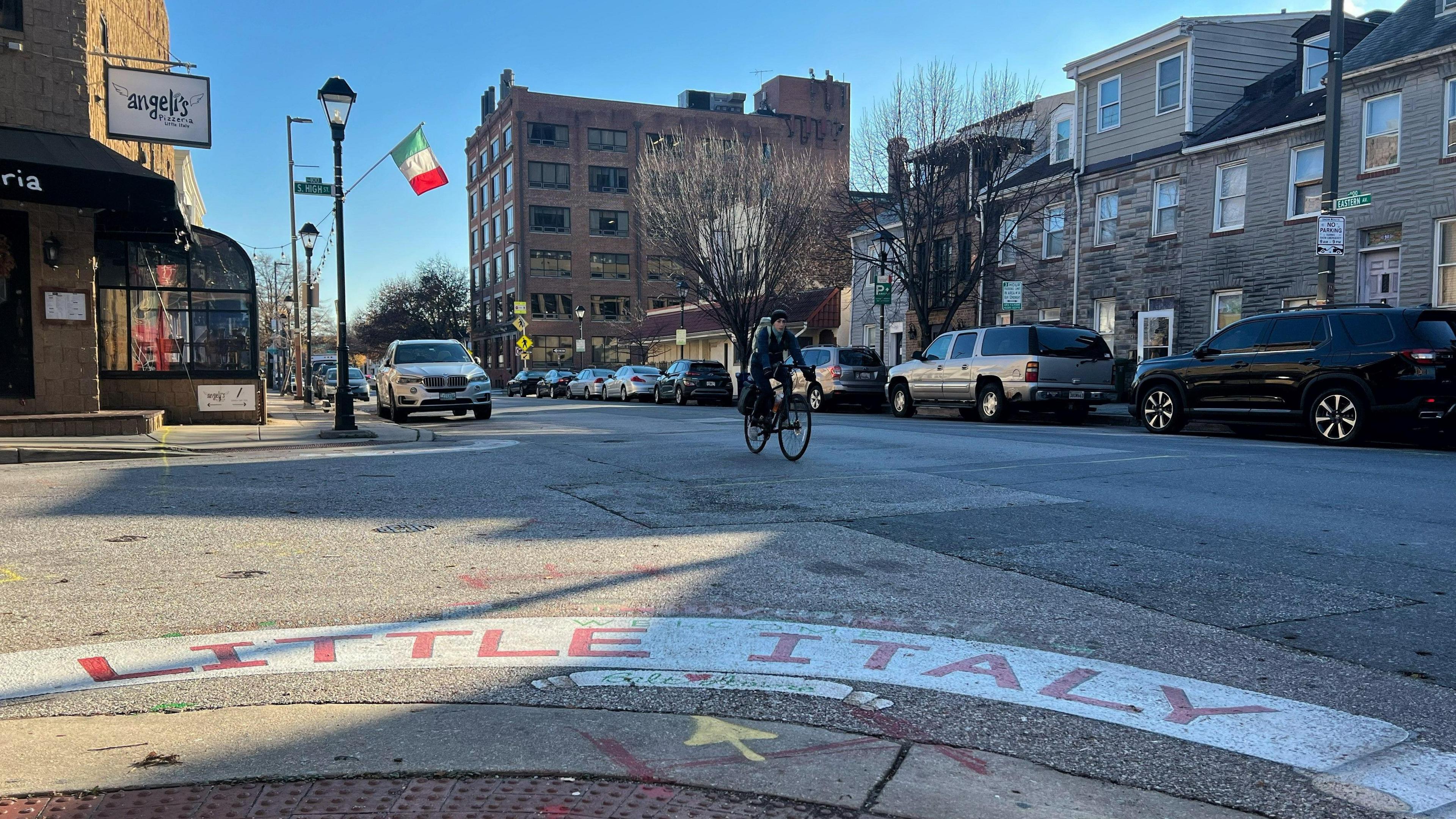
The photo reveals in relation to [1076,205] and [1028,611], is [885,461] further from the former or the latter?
[1076,205]

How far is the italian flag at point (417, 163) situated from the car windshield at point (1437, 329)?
1560 centimetres

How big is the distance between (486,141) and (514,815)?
3227 inches

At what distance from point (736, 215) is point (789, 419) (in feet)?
77.9

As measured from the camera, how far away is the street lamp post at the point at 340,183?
53.0 feet

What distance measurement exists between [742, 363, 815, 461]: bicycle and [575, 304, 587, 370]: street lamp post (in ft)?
188

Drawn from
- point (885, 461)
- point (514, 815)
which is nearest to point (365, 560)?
point (514, 815)

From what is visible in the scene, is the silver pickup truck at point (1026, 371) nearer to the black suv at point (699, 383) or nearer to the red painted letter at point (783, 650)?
the black suv at point (699, 383)

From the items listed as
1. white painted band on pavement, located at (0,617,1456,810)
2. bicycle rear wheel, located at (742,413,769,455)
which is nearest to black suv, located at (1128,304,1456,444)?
bicycle rear wheel, located at (742,413,769,455)

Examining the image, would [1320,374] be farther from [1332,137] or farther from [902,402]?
[902,402]

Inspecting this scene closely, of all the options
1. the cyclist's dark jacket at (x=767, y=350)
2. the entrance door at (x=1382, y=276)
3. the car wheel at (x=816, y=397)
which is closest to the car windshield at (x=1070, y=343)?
the entrance door at (x=1382, y=276)

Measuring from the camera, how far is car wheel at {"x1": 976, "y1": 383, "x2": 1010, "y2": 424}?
754 inches

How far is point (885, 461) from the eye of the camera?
10.8m

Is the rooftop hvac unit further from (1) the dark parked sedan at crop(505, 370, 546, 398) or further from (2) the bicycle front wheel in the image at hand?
(2) the bicycle front wheel

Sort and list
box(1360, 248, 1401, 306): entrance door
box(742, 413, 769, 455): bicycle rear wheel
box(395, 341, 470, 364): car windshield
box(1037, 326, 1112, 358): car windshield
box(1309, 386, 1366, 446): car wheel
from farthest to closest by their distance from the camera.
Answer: box(395, 341, 470, 364): car windshield → box(1360, 248, 1401, 306): entrance door → box(1037, 326, 1112, 358): car windshield → box(1309, 386, 1366, 446): car wheel → box(742, 413, 769, 455): bicycle rear wheel
